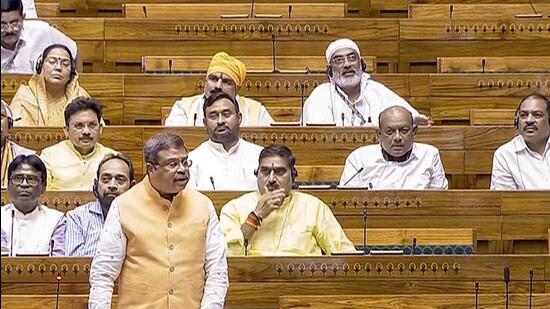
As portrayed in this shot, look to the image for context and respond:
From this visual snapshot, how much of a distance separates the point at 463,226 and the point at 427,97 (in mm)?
1450

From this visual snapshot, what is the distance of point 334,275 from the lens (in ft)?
13.4

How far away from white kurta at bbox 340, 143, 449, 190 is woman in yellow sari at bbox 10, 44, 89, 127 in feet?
4.47

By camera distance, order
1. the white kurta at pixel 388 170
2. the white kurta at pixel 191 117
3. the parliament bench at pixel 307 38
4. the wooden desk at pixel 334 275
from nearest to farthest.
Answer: the wooden desk at pixel 334 275 < the white kurta at pixel 388 170 < the white kurta at pixel 191 117 < the parliament bench at pixel 307 38

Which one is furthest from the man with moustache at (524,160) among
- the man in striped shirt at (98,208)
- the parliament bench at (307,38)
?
the man in striped shirt at (98,208)

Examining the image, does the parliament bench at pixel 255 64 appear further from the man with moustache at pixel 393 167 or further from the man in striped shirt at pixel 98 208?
the man in striped shirt at pixel 98 208

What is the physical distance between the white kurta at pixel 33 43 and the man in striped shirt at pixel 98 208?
6.52 ft

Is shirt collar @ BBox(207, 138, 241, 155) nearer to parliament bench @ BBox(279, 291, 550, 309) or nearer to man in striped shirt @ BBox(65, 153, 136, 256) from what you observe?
man in striped shirt @ BBox(65, 153, 136, 256)

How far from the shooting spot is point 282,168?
14.1ft

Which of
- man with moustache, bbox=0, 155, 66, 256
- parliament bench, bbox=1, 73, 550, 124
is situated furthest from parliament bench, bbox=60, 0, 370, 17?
man with moustache, bbox=0, 155, 66, 256

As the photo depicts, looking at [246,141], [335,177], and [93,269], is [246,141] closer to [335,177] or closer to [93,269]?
[335,177]

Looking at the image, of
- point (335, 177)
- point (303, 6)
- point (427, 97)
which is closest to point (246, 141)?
point (335, 177)

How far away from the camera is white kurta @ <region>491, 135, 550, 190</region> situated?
17.3 feet

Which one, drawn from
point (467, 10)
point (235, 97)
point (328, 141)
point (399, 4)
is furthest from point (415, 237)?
point (399, 4)

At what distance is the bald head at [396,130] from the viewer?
16.4 ft
